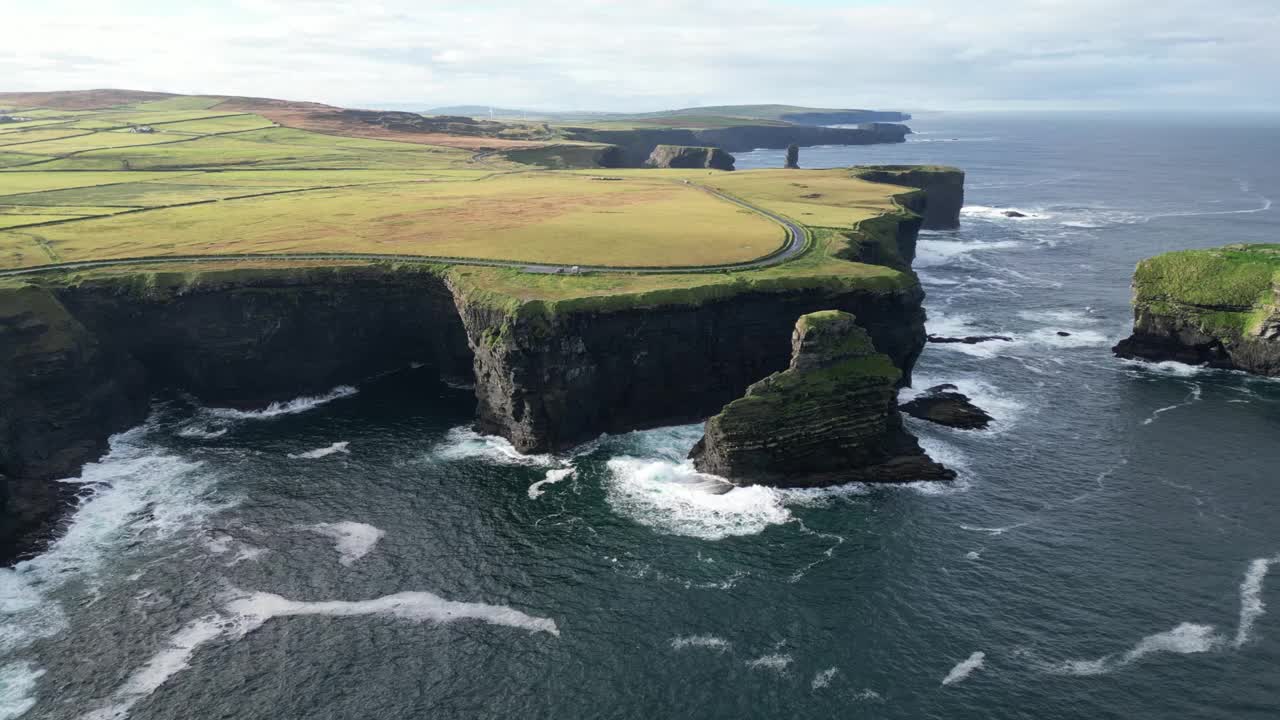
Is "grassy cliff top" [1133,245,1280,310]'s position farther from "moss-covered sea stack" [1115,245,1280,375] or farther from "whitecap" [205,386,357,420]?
"whitecap" [205,386,357,420]

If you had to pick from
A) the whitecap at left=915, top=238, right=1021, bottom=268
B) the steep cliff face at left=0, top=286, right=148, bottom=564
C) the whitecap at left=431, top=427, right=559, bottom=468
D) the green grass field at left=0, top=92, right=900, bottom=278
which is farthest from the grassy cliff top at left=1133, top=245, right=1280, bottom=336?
the steep cliff face at left=0, top=286, right=148, bottom=564

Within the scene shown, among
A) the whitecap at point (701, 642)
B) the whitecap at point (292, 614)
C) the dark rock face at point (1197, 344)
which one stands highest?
the dark rock face at point (1197, 344)

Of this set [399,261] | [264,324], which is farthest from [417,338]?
[264,324]

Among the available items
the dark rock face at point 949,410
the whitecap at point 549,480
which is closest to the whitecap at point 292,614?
the whitecap at point 549,480

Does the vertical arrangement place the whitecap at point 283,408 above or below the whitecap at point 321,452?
above

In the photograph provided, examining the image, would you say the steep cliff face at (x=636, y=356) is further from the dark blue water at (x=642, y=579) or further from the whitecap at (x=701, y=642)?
the whitecap at (x=701, y=642)

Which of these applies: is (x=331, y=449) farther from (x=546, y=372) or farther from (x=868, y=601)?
(x=868, y=601)

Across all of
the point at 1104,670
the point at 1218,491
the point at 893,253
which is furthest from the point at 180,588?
the point at 893,253
